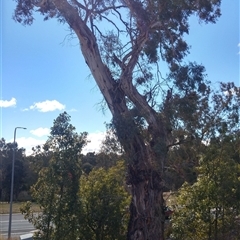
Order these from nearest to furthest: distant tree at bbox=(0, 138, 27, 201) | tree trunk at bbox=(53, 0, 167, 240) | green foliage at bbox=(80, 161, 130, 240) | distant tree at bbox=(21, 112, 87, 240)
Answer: distant tree at bbox=(21, 112, 87, 240) < tree trunk at bbox=(53, 0, 167, 240) < green foliage at bbox=(80, 161, 130, 240) < distant tree at bbox=(0, 138, 27, 201)

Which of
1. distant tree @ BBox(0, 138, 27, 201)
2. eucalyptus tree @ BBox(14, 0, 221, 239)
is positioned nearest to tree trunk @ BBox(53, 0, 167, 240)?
eucalyptus tree @ BBox(14, 0, 221, 239)

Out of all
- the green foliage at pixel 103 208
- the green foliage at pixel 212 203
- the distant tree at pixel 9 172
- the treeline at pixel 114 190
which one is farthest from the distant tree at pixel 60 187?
the distant tree at pixel 9 172

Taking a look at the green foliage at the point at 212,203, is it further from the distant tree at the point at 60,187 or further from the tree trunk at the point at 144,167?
the distant tree at the point at 60,187

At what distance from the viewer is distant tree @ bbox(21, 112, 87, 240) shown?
8367 mm

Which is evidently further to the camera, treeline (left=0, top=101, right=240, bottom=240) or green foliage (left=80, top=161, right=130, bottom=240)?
green foliage (left=80, top=161, right=130, bottom=240)

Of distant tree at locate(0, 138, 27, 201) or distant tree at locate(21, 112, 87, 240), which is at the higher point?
distant tree at locate(0, 138, 27, 201)

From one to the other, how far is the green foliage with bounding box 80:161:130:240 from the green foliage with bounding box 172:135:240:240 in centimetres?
138

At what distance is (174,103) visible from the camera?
9.23 meters

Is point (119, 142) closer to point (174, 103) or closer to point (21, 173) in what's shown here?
point (174, 103)

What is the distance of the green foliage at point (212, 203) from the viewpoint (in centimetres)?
957

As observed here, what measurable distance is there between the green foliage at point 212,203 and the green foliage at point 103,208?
1.38m

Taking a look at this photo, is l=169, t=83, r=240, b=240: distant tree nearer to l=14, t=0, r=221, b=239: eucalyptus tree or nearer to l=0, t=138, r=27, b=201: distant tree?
l=14, t=0, r=221, b=239: eucalyptus tree

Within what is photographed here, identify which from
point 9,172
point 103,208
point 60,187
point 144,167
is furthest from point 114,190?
point 9,172

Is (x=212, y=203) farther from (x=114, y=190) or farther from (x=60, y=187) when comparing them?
(x=60, y=187)
